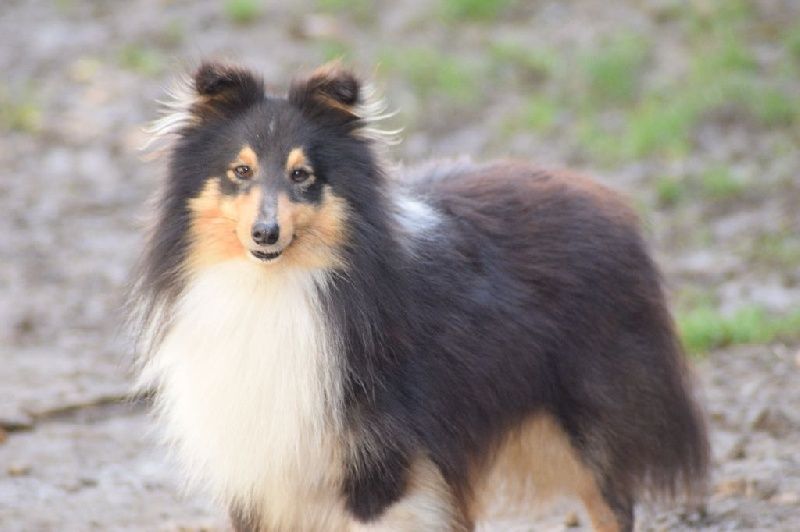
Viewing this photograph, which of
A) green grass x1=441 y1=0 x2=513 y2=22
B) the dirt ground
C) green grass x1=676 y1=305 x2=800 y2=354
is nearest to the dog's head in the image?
the dirt ground

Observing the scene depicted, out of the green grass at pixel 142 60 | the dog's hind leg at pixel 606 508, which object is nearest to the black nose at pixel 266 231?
the dog's hind leg at pixel 606 508

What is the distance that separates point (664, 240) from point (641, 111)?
1.60m

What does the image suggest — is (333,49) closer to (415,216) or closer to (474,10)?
(474,10)

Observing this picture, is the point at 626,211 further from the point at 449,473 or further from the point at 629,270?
the point at 449,473

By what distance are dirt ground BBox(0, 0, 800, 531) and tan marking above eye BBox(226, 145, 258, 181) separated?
0.50 meters

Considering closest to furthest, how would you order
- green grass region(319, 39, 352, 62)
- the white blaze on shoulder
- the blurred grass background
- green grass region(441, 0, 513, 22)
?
the white blaze on shoulder → the blurred grass background → green grass region(319, 39, 352, 62) → green grass region(441, 0, 513, 22)

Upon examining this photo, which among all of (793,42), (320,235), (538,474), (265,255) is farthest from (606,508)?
(793,42)

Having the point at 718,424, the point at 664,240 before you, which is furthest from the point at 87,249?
the point at 718,424

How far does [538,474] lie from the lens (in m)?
5.50

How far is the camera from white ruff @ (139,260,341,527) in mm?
4723

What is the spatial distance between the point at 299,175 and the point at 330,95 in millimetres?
301

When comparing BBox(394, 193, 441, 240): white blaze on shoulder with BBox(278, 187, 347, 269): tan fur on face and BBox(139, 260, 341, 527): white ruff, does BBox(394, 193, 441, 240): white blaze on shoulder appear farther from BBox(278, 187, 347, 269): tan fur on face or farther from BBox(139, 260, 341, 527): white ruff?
BBox(139, 260, 341, 527): white ruff

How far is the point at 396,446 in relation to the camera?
188 inches

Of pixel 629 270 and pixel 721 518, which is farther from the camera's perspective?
pixel 721 518
